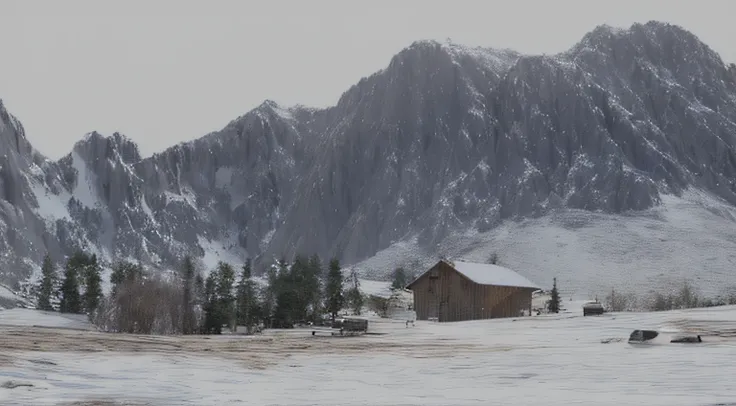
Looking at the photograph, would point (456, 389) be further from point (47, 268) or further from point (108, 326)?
point (47, 268)

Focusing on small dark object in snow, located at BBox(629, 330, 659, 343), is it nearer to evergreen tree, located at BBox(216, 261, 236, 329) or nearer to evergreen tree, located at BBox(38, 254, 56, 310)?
evergreen tree, located at BBox(216, 261, 236, 329)

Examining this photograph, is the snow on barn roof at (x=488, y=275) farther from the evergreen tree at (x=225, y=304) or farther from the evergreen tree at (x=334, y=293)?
the evergreen tree at (x=225, y=304)

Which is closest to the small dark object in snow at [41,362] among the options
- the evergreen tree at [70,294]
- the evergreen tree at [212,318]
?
the evergreen tree at [212,318]

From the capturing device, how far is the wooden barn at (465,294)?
90.1 metres

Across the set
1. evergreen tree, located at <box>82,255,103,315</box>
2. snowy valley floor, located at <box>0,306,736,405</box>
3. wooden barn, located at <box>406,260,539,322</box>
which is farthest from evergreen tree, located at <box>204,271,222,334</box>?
snowy valley floor, located at <box>0,306,736,405</box>

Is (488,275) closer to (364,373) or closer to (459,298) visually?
(459,298)

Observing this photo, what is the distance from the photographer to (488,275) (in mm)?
95250

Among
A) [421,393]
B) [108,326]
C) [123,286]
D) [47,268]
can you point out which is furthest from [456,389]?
[47,268]

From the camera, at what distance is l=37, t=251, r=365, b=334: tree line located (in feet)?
198

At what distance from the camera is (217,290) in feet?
228

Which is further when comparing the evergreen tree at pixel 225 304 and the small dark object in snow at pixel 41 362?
the evergreen tree at pixel 225 304

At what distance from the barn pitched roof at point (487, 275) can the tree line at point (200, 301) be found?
43.1ft

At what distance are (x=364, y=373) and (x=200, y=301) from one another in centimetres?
4771

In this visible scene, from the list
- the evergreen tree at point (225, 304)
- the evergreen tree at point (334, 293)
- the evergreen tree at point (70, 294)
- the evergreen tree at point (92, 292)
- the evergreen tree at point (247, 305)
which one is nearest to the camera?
the evergreen tree at point (225, 304)
